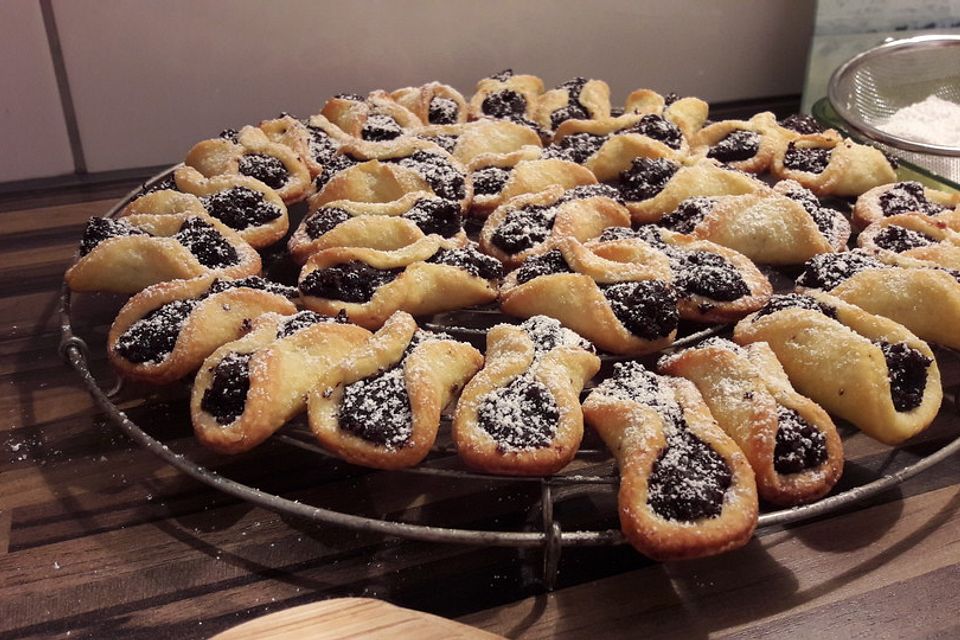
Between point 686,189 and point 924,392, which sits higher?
point 686,189

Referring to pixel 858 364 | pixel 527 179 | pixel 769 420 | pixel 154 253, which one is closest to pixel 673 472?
pixel 769 420

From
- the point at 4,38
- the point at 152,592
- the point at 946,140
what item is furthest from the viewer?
the point at 946,140

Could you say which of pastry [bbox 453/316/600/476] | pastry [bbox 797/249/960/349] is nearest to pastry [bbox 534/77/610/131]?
pastry [bbox 797/249/960/349]

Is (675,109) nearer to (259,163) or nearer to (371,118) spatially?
(371,118)

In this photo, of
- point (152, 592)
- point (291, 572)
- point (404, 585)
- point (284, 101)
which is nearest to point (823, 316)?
point (404, 585)

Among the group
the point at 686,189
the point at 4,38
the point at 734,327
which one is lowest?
the point at 734,327

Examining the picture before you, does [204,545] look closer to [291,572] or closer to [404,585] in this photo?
[291,572]

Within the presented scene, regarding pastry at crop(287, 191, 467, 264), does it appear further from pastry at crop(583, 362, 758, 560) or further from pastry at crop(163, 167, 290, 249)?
pastry at crop(583, 362, 758, 560)
